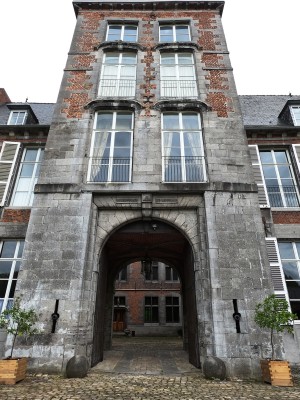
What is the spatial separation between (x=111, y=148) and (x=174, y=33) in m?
7.27

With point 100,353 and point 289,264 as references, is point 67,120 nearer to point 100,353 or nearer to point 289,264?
point 100,353

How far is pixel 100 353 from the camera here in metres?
9.29

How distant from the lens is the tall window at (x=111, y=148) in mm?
9414

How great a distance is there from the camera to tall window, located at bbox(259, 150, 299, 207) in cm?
1042

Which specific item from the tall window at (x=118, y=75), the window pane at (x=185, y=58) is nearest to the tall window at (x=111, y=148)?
the tall window at (x=118, y=75)

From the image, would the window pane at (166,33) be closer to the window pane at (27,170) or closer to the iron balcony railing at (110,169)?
the iron balcony railing at (110,169)

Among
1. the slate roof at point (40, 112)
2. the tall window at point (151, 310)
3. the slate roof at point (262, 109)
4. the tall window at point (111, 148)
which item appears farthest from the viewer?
the tall window at point (151, 310)

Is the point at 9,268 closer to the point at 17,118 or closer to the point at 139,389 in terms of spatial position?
the point at 139,389

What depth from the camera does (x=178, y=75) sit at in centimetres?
1177

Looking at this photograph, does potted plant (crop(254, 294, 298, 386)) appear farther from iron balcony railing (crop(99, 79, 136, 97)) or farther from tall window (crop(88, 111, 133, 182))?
iron balcony railing (crop(99, 79, 136, 97))

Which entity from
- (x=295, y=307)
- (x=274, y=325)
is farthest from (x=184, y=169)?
(x=295, y=307)

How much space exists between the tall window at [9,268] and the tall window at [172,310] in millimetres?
18070

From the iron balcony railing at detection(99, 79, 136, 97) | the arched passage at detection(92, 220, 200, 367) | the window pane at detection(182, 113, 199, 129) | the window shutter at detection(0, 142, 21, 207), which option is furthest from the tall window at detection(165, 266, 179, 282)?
the iron balcony railing at detection(99, 79, 136, 97)

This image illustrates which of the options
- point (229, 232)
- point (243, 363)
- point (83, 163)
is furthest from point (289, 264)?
point (83, 163)
